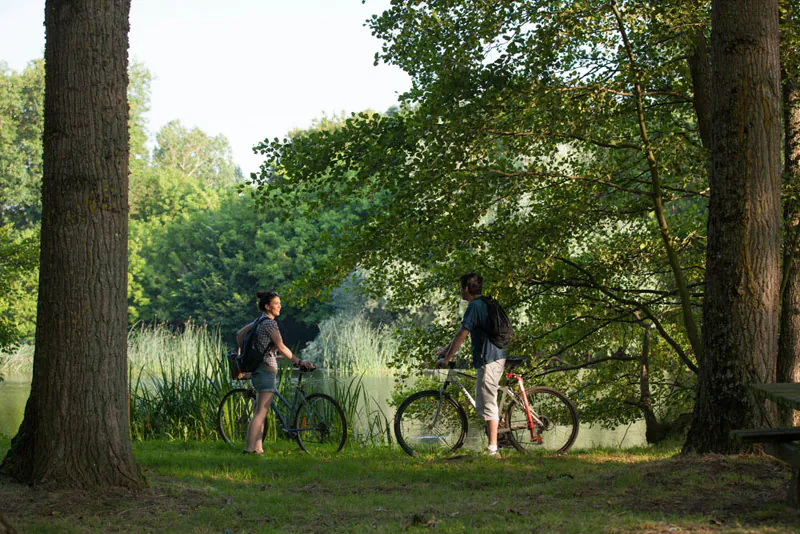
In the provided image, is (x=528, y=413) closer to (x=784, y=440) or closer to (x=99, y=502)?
(x=784, y=440)

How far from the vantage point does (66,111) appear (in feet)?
19.0

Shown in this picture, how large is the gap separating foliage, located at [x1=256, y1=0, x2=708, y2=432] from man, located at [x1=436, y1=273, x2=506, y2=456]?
1.13 metres

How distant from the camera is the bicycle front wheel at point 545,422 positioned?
26.9 ft

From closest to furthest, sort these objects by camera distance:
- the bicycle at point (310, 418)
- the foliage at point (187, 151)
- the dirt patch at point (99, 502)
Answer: the dirt patch at point (99, 502), the bicycle at point (310, 418), the foliage at point (187, 151)

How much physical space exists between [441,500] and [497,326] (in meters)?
Result: 2.09

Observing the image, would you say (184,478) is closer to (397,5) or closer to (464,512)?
(464,512)

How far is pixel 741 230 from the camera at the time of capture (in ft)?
20.0

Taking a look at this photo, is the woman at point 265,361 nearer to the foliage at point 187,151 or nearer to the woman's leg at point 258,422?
the woman's leg at point 258,422

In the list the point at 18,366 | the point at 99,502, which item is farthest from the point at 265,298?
the point at 18,366

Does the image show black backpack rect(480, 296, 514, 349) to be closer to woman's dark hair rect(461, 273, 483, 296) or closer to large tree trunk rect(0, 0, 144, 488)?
woman's dark hair rect(461, 273, 483, 296)

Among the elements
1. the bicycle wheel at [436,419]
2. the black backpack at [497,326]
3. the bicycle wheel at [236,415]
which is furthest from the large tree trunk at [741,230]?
the bicycle wheel at [236,415]

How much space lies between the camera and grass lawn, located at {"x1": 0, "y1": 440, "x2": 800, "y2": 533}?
187 inches

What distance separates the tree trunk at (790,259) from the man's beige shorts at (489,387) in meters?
3.02

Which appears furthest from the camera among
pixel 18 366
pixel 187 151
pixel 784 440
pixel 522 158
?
pixel 187 151
